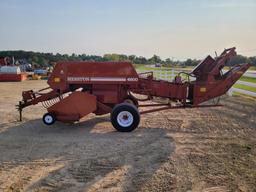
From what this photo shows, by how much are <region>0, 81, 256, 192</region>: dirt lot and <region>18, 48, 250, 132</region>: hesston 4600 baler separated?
50cm

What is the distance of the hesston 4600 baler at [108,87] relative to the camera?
7.91 metres

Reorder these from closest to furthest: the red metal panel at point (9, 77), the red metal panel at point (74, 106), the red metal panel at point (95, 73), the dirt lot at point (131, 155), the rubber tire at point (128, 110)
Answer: the dirt lot at point (131, 155) < the rubber tire at point (128, 110) < the red metal panel at point (74, 106) < the red metal panel at point (95, 73) < the red metal panel at point (9, 77)

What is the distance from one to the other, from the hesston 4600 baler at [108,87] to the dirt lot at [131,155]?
50 cm

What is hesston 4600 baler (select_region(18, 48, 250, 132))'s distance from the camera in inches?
311

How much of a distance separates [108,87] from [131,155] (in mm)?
2823

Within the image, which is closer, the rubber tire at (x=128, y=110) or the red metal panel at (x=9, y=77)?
the rubber tire at (x=128, y=110)

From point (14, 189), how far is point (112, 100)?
4274 millimetres

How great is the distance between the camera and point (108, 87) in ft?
27.1

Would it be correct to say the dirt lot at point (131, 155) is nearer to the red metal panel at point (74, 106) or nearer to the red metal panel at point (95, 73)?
the red metal panel at point (74, 106)

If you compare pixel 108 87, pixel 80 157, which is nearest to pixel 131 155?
pixel 80 157

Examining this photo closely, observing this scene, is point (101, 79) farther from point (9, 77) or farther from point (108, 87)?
point (9, 77)

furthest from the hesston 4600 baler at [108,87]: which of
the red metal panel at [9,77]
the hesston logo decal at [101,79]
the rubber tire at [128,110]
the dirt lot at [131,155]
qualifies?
the red metal panel at [9,77]

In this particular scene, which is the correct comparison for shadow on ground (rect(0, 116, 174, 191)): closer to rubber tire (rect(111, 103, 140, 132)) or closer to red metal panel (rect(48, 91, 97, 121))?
rubber tire (rect(111, 103, 140, 132))

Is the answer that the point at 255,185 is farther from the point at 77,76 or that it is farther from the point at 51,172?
the point at 77,76
